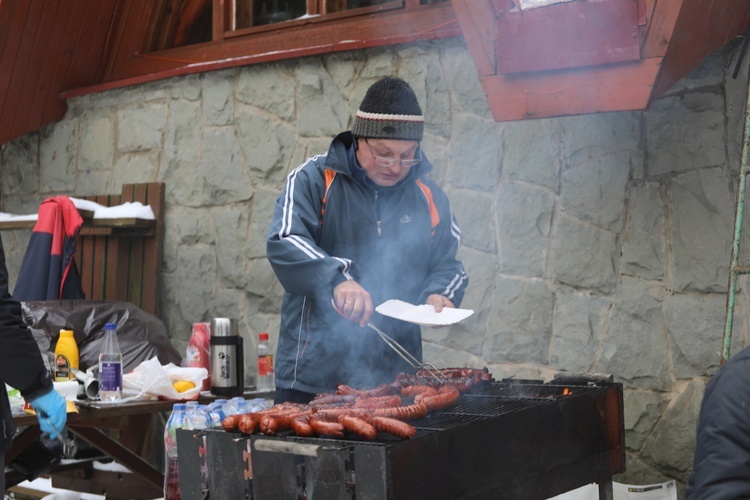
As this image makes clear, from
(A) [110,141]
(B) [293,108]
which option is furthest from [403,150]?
(A) [110,141]

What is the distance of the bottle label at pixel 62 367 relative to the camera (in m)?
5.26

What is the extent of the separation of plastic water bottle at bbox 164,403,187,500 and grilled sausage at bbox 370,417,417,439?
5.25ft

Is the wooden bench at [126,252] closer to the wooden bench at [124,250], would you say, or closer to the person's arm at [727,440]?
the wooden bench at [124,250]

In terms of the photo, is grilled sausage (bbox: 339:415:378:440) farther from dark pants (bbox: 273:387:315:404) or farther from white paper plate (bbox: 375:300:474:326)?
dark pants (bbox: 273:387:315:404)

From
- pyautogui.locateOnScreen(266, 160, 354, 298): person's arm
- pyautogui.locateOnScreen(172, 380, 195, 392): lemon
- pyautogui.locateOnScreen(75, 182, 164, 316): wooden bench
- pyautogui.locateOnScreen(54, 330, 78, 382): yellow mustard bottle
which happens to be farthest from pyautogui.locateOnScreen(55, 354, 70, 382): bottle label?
pyautogui.locateOnScreen(75, 182, 164, 316): wooden bench

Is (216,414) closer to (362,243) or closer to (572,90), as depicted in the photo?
(362,243)

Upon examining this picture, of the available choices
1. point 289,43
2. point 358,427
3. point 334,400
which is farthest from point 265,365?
point 358,427

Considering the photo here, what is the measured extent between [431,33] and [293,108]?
51.3 inches

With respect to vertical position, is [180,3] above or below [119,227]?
above

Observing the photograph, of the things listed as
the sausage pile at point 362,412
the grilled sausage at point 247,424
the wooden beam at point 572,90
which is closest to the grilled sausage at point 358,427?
the sausage pile at point 362,412

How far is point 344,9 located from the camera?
6871 mm

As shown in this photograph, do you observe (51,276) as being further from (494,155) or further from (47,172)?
(494,155)

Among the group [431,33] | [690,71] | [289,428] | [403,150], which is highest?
[431,33]

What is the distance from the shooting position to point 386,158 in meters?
4.19
